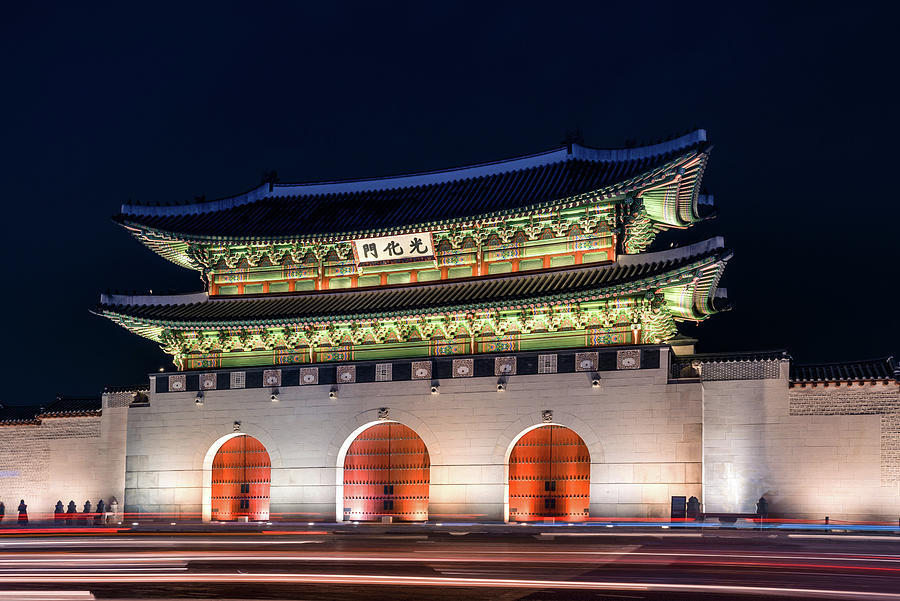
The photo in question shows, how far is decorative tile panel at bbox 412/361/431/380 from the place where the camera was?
29.0m

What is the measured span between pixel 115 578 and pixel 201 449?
15474 millimetres

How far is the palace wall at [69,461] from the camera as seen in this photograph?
32.3m

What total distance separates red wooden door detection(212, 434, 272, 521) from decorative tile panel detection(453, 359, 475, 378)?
23.6ft

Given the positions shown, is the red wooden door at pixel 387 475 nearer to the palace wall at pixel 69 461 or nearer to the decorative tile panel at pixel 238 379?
the decorative tile panel at pixel 238 379

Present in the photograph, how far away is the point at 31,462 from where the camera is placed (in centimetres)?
3325

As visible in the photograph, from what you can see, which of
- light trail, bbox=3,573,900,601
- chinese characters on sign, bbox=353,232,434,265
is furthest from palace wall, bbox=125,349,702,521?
light trail, bbox=3,573,900,601

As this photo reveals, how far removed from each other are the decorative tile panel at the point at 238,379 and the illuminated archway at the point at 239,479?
5.46 feet

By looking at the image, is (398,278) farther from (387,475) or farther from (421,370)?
(387,475)

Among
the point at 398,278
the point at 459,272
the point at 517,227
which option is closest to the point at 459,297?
the point at 459,272

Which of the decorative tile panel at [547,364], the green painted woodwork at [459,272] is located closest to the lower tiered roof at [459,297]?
the green painted woodwork at [459,272]

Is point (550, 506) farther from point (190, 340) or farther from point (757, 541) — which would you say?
point (190, 340)

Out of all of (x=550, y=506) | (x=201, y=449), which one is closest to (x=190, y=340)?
(x=201, y=449)

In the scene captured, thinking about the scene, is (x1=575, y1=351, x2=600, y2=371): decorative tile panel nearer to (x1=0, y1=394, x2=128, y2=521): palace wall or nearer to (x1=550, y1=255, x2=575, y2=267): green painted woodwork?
(x1=550, y1=255, x2=575, y2=267): green painted woodwork

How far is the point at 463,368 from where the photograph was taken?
93.9ft
